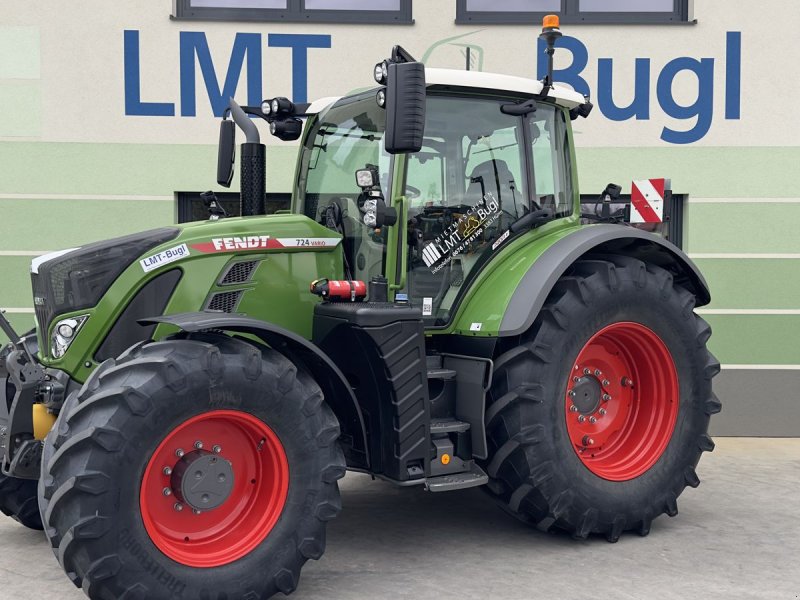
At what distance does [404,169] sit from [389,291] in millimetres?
605

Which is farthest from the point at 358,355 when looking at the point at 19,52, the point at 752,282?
the point at 19,52

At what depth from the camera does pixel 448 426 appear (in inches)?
171

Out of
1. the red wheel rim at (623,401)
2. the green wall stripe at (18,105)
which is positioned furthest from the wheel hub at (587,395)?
the green wall stripe at (18,105)

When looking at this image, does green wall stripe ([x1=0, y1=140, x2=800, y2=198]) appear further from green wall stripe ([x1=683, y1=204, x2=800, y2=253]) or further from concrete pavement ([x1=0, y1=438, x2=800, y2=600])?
concrete pavement ([x1=0, y1=438, x2=800, y2=600])

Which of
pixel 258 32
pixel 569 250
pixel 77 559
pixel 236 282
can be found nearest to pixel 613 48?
pixel 258 32

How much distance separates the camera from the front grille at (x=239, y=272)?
4164 millimetres

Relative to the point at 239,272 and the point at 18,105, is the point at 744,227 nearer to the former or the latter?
the point at 239,272

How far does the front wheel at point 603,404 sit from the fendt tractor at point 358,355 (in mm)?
13

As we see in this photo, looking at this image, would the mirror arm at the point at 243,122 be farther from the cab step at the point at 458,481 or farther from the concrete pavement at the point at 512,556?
the concrete pavement at the point at 512,556

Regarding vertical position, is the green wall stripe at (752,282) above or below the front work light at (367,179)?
below

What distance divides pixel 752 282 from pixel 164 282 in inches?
206

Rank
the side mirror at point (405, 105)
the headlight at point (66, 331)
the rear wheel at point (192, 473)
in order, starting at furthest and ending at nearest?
the headlight at point (66, 331) < the side mirror at point (405, 105) < the rear wheel at point (192, 473)

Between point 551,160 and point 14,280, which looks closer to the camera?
point 551,160

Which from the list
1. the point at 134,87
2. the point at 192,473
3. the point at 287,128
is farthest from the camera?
the point at 134,87
